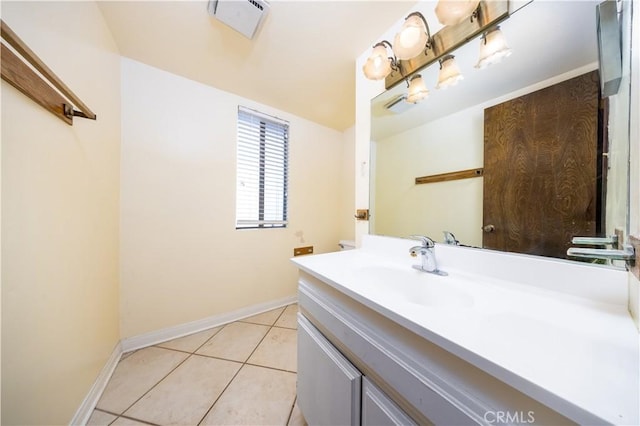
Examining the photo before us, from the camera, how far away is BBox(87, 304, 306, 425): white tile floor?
962mm

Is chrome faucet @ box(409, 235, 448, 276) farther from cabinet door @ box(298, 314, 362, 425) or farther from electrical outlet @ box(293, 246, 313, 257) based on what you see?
electrical outlet @ box(293, 246, 313, 257)

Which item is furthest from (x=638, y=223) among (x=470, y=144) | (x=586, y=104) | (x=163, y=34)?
(x=163, y=34)

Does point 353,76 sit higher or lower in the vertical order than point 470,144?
higher

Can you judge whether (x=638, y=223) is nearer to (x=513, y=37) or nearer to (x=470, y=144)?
(x=470, y=144)

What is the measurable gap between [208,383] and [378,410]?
1.12 meters

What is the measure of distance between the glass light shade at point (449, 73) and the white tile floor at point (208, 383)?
5.79 feet

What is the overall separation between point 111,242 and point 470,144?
6.80 ft

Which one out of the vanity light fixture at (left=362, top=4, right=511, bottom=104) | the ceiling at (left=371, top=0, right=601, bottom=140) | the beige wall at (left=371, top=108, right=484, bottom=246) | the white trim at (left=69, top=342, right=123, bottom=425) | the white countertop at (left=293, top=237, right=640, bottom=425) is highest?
the vanity light fixture at (left=362, top=4, right=511, bottom=104)

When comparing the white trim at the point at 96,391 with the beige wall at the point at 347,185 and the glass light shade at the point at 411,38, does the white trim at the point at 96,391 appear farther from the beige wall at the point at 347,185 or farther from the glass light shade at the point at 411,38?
the glass light shade at the point at 411,38

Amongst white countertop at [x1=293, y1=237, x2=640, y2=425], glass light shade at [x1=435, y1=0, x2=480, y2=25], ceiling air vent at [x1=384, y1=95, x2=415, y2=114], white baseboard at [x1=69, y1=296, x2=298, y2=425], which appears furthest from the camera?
ceiling air vent at [x1=384, y1=95, x2=415, y2=114]

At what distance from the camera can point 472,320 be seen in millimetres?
447

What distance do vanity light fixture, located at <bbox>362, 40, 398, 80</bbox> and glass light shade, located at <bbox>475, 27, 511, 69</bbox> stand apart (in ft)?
1.31

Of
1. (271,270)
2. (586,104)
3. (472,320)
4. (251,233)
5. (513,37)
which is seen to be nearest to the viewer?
(472,320)

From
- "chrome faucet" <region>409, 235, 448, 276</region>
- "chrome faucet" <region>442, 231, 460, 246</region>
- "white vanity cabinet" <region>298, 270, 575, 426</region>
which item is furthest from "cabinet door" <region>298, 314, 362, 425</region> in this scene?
"chrome faucet" <region>442, 231, 460, 246</region>
